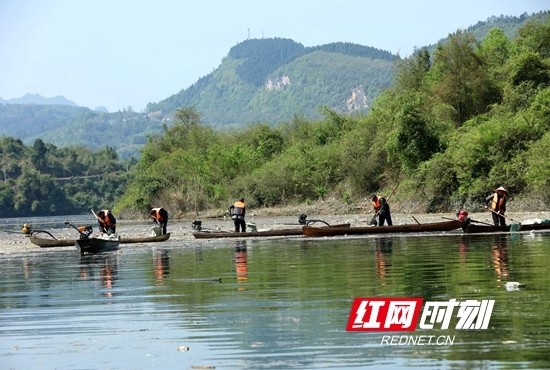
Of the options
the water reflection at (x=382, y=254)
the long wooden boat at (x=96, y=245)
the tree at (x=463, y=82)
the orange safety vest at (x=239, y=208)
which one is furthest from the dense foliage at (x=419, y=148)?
the long wooden boat at (x=96, y=245)

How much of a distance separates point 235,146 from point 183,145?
18361 millimetres

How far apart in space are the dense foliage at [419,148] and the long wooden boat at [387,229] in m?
18.0

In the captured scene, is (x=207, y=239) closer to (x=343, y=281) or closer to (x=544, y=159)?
(x=544, y=159)

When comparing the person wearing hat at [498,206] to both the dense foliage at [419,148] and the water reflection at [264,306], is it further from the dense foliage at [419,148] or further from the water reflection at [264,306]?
the dense foliage at [419,148]

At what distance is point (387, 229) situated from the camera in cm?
4578

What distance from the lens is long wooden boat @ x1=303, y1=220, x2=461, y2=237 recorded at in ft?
148

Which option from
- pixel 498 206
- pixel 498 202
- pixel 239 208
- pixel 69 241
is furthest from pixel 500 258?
pixel 69 241

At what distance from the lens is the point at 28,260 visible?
43.0 metres

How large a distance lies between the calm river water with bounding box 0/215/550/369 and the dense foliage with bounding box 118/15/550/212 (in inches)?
1203

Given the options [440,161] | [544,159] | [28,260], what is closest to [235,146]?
[440,161]

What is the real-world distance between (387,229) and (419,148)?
30.5 meters

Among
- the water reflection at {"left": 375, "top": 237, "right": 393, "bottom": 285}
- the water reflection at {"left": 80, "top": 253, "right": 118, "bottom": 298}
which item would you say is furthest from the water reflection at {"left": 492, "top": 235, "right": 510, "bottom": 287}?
the water reflection at {"left": 80, "top": 253, "right": 118, "bottom": 298}

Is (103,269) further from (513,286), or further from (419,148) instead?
(419,148)

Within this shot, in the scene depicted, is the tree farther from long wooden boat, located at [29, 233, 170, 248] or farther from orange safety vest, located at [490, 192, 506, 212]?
orange safety vest, located at [490, 192, 506, 212]
